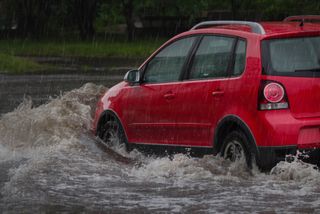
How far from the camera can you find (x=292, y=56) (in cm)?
836

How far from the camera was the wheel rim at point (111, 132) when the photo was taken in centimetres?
1077

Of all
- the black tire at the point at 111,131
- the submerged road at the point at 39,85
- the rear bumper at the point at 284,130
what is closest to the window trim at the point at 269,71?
the rear bumper at the point at 284,130

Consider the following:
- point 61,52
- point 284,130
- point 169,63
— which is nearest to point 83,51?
point 61,52

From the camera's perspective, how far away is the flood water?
7.39 meters

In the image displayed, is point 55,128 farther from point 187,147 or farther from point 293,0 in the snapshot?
point 293,0

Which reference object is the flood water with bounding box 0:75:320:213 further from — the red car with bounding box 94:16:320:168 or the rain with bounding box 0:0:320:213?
the red car with bounding box 94:16:320:168

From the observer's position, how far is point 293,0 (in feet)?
169

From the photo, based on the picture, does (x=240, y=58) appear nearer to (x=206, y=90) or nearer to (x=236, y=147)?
(x=206, y=90)

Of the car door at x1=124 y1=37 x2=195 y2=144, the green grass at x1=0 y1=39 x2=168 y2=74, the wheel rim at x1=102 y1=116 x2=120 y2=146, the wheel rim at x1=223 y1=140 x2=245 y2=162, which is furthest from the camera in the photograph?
the green grass at x1=0 y1=39 x2=168 y2=74

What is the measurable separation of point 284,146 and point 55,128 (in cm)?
450

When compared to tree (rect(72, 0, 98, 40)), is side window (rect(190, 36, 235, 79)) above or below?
below

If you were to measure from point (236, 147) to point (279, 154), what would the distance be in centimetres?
54

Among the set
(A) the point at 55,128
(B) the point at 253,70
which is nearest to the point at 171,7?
(A) the point at 55,128

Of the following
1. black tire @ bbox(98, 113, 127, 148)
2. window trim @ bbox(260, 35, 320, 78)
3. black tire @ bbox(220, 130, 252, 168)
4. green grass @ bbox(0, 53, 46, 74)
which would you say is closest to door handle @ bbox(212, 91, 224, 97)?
black tire @ bbox(220, 130, 252, 168)
